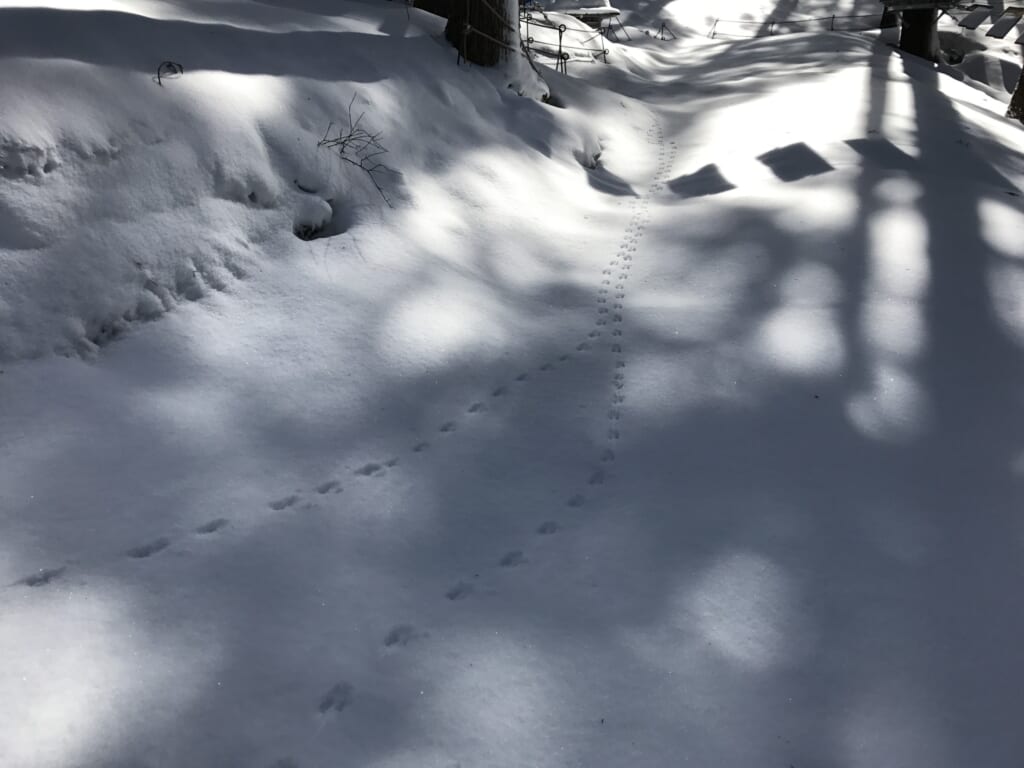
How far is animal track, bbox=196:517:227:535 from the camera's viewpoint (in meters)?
2.48

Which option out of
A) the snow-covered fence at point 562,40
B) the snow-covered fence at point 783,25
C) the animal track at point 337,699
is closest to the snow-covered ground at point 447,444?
the animal track at point 337,699

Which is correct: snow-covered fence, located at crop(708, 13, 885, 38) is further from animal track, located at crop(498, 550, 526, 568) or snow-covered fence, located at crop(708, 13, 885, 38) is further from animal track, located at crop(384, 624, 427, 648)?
animal track, located at crop(384, 624, 427, 648)

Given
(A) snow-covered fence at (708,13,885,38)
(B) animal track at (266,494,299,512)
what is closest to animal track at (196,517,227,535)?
(B) animal track at (266,494,299,512)

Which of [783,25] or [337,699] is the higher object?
[783,25]

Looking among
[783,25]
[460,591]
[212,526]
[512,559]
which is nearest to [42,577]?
[212,526]

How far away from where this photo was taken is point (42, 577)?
7.26 feet

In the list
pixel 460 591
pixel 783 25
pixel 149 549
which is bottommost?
pixel 460 591

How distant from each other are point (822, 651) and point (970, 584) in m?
0.63

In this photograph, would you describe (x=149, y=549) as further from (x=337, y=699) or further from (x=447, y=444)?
(x=447, y=444)

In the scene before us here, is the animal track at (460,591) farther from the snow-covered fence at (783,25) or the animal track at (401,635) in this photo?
the snow-covered fence at (783,25)

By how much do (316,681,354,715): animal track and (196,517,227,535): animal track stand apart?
0.75m

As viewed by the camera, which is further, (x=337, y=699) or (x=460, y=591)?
(x=460, y=591)

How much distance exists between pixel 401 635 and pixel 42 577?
42.8 inches

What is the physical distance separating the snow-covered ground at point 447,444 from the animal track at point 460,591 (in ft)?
0.04
